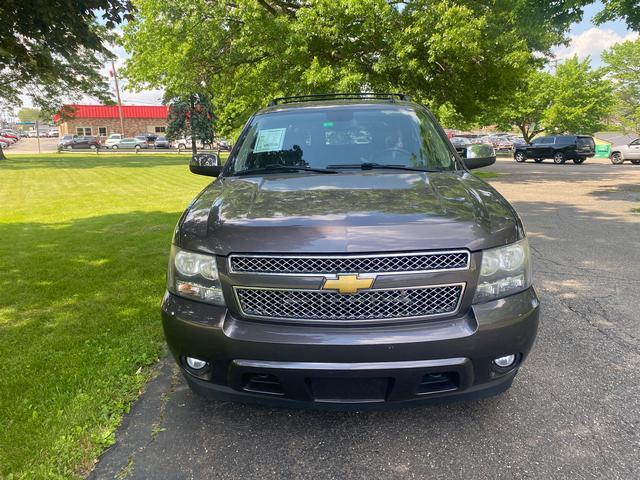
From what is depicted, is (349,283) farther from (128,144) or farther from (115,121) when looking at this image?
(115,121)

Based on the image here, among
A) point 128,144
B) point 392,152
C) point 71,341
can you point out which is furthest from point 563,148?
point 128,144

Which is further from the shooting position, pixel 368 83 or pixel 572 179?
pixel 572 179

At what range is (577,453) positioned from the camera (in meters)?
2.35

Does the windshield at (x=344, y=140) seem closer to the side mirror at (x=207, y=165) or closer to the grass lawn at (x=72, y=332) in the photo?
the side mirror at (x=207, y=165)

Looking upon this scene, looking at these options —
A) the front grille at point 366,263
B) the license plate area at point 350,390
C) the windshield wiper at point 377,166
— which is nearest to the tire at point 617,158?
the windshield wiper at point 377,166

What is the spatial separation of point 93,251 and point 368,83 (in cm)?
1084

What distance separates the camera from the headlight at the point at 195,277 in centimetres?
229

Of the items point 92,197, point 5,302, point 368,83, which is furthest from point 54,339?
point 368,83

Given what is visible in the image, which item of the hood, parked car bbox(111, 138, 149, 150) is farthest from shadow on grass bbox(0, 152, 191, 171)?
the hood

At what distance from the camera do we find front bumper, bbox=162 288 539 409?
6.91ft

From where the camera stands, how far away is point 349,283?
2.13 meters

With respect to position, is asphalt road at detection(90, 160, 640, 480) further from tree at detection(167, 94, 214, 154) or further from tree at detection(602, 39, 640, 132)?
tree at detection(602, 39, 640, 132)

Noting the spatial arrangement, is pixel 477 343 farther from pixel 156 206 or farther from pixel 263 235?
pixel 156 206

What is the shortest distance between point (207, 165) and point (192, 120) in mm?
37965
